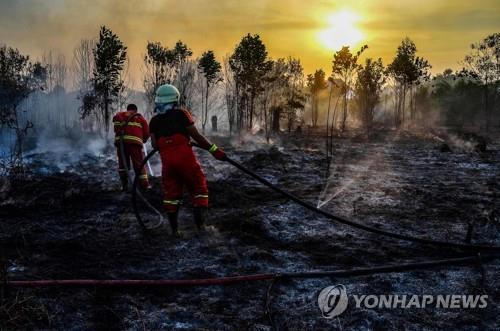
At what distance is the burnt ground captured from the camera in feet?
10.3

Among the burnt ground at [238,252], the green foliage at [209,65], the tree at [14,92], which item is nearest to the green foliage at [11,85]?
the tree at [14,92]

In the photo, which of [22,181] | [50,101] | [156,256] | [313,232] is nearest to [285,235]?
[313,232]

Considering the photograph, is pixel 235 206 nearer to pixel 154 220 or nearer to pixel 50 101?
pixel 154 220

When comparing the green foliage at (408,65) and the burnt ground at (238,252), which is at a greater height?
the green foliage at (408,65)

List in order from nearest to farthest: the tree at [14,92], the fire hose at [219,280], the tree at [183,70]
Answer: the fire hose at [219,280]
the tree at [14,92]
the tree at [183,70]

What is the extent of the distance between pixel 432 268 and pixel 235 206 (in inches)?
144

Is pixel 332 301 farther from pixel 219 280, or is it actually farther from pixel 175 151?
pixel 175 151

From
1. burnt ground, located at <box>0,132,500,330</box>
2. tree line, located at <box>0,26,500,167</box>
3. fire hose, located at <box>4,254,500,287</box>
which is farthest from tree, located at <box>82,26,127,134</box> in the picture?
fire hose, located at <box>4,254,500,287</box>

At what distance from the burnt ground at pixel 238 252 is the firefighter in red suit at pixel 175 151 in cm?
44

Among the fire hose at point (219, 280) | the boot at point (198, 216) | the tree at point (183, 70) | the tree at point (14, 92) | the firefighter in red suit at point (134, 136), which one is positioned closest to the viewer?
the fire hose at point (219, 280)

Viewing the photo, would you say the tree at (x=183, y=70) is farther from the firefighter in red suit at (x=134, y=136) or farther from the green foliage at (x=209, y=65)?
the firefighter in red suit at (x=134, y=136)

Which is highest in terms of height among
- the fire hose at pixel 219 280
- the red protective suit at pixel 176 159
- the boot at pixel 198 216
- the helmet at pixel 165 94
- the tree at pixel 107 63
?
the tree at pixel 107 63

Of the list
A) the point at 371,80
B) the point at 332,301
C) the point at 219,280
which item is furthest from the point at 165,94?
the point at 371,80

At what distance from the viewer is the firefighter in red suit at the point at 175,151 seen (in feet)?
17.0
